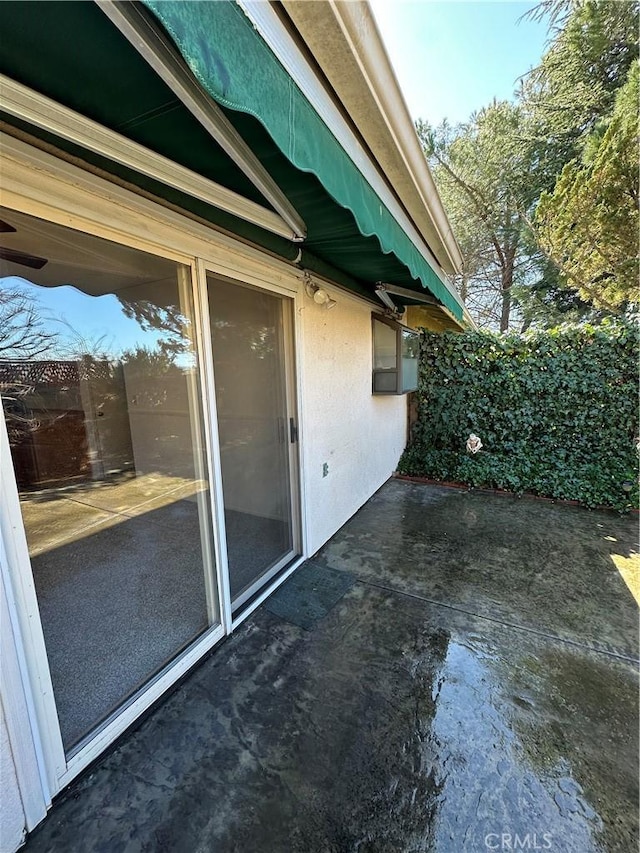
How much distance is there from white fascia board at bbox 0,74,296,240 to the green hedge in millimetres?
4639

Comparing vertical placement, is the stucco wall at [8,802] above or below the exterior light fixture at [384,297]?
below

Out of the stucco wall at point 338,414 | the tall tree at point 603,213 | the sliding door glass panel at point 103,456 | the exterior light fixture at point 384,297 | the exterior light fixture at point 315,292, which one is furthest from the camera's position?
the tall tree at point 603,213

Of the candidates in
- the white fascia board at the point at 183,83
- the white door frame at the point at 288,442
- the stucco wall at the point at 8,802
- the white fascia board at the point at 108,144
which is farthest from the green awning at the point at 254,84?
the stucco wall at the point at 8,802

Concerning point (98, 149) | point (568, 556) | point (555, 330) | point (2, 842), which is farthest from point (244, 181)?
point (555, 330)

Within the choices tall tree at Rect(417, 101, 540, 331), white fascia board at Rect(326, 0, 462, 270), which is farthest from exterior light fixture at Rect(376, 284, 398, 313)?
tall tree at Rect(417, 101, 540, 331)

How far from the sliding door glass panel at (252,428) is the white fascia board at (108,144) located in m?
0.60

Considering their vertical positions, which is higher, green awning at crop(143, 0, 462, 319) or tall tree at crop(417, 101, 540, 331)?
tall tree at crop(417, 101, 540, 331)

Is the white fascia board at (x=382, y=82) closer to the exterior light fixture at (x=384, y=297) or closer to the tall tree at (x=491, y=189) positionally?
the exterior light fixture at (x=384, y=297)

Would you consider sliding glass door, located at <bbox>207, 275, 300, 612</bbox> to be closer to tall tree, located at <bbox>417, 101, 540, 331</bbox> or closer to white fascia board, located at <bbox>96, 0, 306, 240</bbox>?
white fascia board, located at <bbox>96, 0, 306, 240</bbox>

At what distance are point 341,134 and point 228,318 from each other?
1297mm

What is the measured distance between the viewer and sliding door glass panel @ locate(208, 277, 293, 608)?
2.56 meters

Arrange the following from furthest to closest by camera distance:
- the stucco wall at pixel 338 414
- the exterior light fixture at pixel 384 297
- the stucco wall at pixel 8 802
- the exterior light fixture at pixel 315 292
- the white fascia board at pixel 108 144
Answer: the exterior light fixture at pixel 384 297 → the stucco wall at pixel 338 414 → the exterior light fixture at pixel 315 292 → the stucco wall at pixel 8 802 → the white fascia board at pixel 108 144

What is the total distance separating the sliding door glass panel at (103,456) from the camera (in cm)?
199

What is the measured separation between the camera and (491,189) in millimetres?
12219
